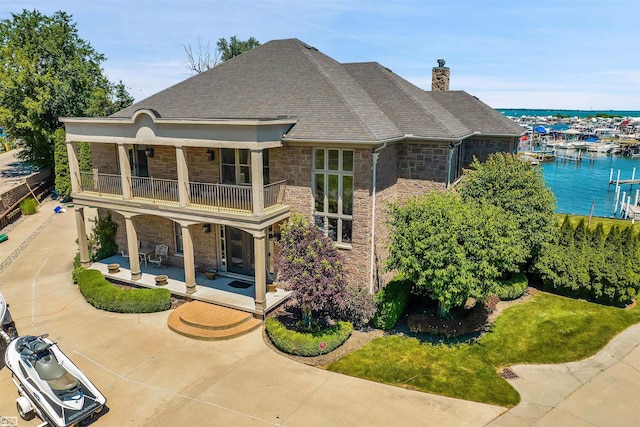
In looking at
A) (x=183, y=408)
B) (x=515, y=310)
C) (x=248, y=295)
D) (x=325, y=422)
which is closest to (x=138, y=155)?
(x=248, y=295)

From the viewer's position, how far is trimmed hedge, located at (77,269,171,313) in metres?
15.4

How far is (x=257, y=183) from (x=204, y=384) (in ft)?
20.1

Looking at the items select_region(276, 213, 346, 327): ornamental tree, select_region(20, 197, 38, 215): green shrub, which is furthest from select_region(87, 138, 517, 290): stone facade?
select_region(20, 197, 38, 215): green shrub

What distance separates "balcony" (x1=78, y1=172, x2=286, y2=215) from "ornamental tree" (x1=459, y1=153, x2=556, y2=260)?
298 inches

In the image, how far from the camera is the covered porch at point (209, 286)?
15.1 meters

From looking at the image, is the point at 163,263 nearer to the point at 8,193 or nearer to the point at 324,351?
the point at 324,351

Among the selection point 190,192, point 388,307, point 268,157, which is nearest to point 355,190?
point 268,157

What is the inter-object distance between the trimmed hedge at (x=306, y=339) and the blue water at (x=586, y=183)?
32.4 m

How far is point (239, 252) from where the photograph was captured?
17516 millimetres

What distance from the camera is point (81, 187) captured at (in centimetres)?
1855

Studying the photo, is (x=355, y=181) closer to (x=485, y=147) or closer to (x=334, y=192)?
(x=334, y=192)

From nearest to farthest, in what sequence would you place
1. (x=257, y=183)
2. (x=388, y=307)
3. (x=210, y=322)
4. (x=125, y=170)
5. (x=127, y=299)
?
(x=257, y=183), (x=388, y=307), (x=210, y=322), (x=127, y=299), (x=125, y=170)

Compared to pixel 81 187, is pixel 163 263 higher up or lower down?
lower down

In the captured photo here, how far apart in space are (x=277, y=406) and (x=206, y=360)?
3.07m
